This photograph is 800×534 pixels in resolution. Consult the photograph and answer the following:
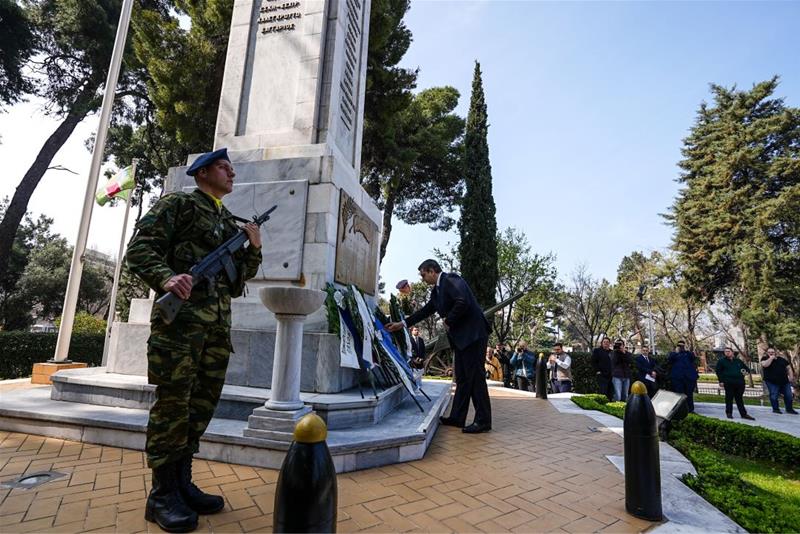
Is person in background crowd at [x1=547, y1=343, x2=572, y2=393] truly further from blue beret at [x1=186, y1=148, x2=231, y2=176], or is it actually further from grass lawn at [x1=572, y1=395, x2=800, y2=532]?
blue beret at [x1=186, y1=148, x2=231, y2=176]

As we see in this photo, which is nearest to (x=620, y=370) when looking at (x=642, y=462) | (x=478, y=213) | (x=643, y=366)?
(x=643, y=366)

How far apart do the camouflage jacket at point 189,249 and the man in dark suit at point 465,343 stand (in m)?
2.74

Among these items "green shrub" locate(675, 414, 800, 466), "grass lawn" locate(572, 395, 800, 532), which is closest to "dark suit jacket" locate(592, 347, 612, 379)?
"green shrub" locate(675, 414, 800, 466)

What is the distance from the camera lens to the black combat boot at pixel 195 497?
237 centimetres

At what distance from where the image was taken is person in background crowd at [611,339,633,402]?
10930 mm

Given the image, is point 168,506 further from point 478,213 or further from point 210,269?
point 478,213

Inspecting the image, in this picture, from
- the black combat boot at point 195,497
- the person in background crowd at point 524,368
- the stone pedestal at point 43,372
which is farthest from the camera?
the person in background crowd at point 524,368

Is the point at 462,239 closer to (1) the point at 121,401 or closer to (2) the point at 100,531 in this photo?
(1) the point at 121,401

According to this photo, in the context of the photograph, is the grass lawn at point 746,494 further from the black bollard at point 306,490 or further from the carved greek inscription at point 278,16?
the carved greek inscription at point 278,16

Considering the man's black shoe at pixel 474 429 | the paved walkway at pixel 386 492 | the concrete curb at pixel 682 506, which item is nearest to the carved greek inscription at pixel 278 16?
the paved walkway at pixel 386 492

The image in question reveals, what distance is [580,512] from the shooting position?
2.67 m

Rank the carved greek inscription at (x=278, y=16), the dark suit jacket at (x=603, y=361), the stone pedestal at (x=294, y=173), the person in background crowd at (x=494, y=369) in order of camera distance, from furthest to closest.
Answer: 1. the person in background crowd at (x=494, y=369)
2. the dark suit jacket at (x=603, y=361)
3. the carved greek inscription at (x=278, y=16)
4. the stone pedestal at (x=294, y=173)

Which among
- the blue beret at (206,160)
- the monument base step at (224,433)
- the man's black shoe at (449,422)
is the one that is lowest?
the man's black shoe at (449,422)

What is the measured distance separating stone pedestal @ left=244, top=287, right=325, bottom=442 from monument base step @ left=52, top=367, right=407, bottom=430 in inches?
18.3
